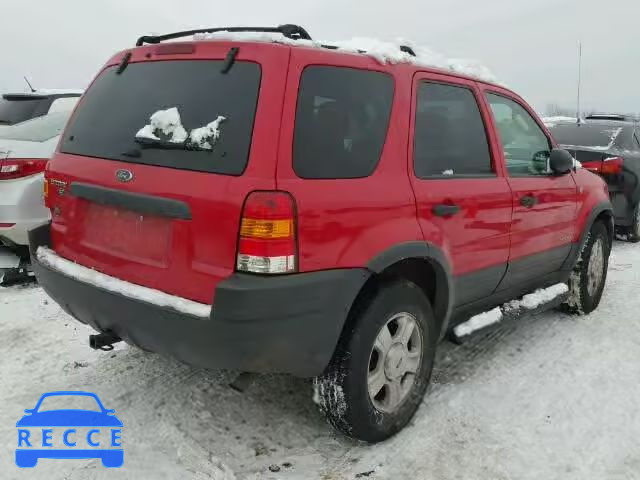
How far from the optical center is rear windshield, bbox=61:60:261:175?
2.24 metres

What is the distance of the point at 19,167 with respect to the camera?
4.69 metres

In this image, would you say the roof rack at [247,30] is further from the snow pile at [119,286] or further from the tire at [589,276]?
the tire at [589,276]

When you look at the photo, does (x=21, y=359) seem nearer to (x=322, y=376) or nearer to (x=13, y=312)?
(x=13, y=312)

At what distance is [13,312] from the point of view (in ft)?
13.7

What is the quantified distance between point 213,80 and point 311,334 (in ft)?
3.75

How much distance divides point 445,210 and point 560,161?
134 cm

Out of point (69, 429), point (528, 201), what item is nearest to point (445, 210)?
point (528, 201)

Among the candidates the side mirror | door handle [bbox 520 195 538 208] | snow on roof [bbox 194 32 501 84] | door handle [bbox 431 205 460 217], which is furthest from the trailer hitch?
the side mirror

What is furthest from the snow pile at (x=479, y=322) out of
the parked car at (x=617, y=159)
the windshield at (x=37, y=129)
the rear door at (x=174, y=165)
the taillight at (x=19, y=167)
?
the parked car at (x=617, y=159)

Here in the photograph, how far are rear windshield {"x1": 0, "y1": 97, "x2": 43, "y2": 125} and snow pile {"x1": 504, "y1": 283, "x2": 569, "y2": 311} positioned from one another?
5.01 m

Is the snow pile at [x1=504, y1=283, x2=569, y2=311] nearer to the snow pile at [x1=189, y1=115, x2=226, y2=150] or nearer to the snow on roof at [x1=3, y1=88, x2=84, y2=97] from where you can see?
the snow pile at [x1=189, y1=115, x2=226, y2=150]

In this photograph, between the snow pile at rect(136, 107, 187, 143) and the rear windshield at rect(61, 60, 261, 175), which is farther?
the snow pile at rect(136, 107, 187, 143)

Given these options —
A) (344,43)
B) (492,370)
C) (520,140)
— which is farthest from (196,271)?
(520,140)

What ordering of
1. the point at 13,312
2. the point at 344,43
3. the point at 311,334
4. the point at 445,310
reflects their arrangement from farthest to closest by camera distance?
the point at 13,312 < the point at 445,310 < the point at 344,43 < the point at 311,334
